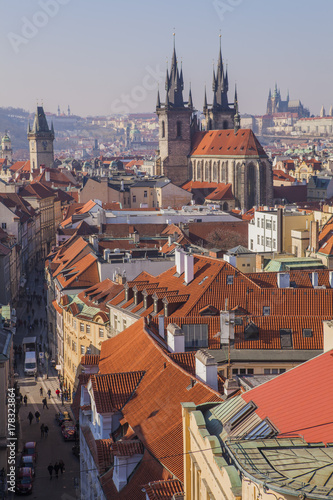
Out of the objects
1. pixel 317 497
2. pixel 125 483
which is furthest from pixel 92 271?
pixel 317 497

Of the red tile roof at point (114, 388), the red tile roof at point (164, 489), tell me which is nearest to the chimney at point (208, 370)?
the red tile roof at point (114, 388)

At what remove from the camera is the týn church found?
122 metres

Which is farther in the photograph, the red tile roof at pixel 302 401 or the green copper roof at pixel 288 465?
the red tile roof at pixel 302 401

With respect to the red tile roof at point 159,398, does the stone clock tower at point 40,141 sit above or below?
above

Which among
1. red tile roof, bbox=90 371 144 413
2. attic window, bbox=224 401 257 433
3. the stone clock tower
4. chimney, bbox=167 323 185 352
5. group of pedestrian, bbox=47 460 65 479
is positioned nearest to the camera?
attic window, bbox=224 401 257 433

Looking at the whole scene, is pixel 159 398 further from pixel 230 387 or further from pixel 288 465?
pixel 288 465

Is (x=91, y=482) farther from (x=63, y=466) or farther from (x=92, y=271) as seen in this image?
(x=92, y=271)

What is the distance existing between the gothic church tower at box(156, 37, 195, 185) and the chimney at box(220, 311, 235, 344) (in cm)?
10715

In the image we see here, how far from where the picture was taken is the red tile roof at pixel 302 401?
14.9m

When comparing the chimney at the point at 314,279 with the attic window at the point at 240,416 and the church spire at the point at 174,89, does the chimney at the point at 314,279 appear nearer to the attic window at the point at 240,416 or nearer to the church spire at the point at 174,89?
the attic window at the point at 240,416

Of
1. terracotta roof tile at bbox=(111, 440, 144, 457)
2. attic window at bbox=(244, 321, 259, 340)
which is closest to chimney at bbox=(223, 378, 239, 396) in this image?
terracotta roof tile at bbox=(111, 440, 144, 457)

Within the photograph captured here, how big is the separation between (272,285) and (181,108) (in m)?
99.1

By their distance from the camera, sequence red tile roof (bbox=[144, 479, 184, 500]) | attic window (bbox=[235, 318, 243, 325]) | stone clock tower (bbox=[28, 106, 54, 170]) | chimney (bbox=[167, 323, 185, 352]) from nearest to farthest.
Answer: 1. red tile roof (bbox=[144, 479, 184, 500])
2. chimney (bbox=[167, 323, 185, 352])
3. attic window (bbox=[235, 318, 243, 325])
4. stone clock tower (bbox=[28, 106, 54, 170])

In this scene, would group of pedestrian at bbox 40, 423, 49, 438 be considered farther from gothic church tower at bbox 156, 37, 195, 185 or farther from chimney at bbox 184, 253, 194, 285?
gothic church tower at bbox 156, 37, 195, 185
